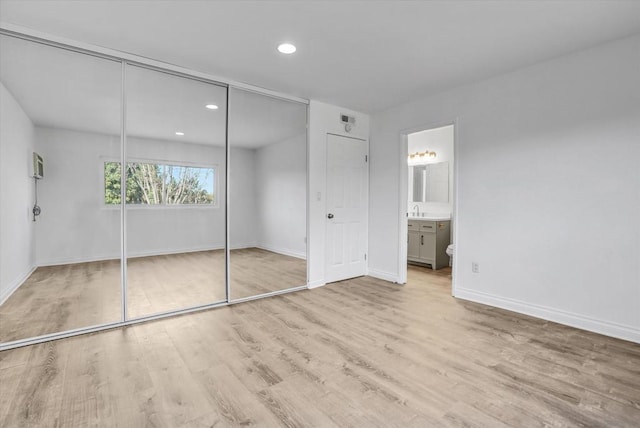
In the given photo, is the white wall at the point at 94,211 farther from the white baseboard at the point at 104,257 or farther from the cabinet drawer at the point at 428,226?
the cabinet drawer at the point at 428,226

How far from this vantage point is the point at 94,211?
2867 millimetres

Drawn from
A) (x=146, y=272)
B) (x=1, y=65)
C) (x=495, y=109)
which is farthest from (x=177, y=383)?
(x=495, y=109)

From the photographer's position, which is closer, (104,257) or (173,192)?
(104,257)

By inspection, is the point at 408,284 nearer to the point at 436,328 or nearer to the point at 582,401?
Answer: the point at 436,328

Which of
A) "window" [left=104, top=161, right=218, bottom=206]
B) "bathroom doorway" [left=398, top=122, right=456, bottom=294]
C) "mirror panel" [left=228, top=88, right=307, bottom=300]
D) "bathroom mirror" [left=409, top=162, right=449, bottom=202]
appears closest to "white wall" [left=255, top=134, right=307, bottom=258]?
"mirror panel" [left=228, top=88, right=307, bottom=300]

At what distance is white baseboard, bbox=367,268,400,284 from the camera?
4625mm

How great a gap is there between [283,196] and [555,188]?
9.79 ft

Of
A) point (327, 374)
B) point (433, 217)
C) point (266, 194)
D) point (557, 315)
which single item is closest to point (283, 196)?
point (266, 194)

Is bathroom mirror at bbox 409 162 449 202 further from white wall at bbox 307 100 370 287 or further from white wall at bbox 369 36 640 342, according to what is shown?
white wall at bbox 307 100 370 287

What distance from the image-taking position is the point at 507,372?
2.18 meters

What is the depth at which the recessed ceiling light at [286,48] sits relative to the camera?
2830 millimetres

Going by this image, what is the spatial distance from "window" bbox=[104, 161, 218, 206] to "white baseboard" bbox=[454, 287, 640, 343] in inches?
127

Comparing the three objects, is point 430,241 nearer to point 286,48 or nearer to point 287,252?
point 287,252

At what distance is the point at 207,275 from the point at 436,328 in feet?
8.06
